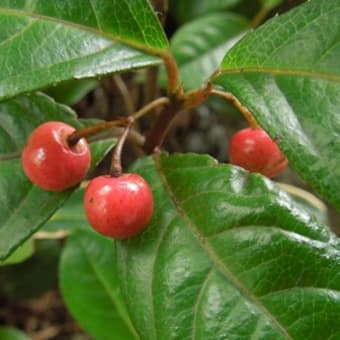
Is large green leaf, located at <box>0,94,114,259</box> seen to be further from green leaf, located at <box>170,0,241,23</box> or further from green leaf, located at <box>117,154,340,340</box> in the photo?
green leaf, located at <box>170,0,241,23</box>

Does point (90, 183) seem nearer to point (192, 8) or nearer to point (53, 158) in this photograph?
point (53, 158)

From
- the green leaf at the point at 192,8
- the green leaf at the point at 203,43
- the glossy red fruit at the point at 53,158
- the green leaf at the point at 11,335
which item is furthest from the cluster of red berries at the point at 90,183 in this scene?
the green leaf at the point at 192,8

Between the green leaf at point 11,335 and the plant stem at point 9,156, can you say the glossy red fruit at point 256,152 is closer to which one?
the plant stem at point 9,156

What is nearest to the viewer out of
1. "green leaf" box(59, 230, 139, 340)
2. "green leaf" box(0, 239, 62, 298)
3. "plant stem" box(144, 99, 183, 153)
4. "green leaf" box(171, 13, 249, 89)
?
"plant stem" box(144, 99, 183, 153)

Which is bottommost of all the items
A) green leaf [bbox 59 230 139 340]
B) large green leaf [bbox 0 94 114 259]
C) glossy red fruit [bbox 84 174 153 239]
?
green leaf [bbox 59 230 139 340]

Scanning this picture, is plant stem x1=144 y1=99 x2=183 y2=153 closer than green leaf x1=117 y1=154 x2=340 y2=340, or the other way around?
green leaf x1=117 y1=154 x2=340 y2=340

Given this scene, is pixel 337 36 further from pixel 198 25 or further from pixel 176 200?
pixel 198 25

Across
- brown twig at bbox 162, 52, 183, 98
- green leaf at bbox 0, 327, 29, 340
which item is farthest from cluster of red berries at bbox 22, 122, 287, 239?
green leaf at bbox 0, 327, 29, 340
